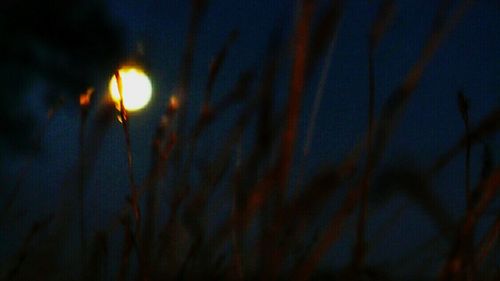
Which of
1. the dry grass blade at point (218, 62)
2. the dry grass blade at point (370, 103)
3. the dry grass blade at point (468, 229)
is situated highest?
the dry grass blade at point (218, 62)

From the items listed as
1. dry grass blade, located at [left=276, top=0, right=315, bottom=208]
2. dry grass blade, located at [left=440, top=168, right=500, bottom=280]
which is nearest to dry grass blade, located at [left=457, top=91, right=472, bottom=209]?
dry grass blade, located at [left=440, top=168, right=500, bottom=280]

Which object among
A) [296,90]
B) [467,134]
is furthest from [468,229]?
[296,90]

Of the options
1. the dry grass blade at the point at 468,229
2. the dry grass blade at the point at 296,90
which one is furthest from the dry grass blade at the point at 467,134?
the dry grass blade at the point at 296,90

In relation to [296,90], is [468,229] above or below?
below

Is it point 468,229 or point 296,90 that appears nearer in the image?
point 296,90

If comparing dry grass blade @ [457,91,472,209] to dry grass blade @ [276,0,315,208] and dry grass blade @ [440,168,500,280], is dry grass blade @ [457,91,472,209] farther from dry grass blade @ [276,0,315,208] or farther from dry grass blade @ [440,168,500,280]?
dry grass blade @ [276,0,315,208]

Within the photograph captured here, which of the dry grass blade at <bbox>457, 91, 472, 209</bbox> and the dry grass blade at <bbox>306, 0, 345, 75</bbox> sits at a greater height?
the dry grass blade at <bbox>306, 0, 345, 75</bbox>

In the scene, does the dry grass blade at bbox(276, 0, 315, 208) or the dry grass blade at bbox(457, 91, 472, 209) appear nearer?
the dry grass blade at bbox(276, 0, 315, 208)

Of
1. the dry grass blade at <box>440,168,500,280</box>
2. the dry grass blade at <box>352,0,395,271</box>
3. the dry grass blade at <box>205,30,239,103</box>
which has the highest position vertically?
the dry grass blade at <box>205,30,239,103</box>

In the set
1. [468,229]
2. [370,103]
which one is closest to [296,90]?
[370,103]

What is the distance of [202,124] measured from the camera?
813 mm

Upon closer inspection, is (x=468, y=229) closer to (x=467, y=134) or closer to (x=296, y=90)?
(x=467, y=134)

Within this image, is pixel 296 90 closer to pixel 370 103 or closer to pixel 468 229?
pixel 370 103

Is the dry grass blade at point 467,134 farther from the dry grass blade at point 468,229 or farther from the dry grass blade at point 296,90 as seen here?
the dry grass blade at point 296,90
